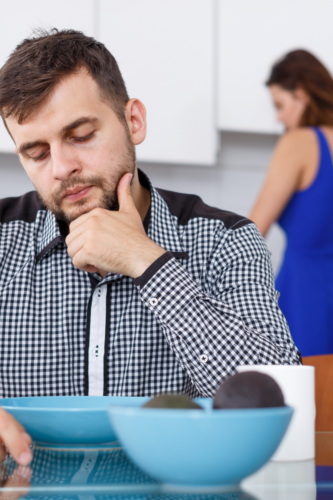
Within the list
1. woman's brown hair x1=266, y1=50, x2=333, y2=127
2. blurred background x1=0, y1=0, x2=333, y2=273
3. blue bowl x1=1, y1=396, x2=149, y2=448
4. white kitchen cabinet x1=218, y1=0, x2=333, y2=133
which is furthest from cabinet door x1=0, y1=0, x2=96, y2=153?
blue bowl x1=1, y1=396, x2=149, y2=448

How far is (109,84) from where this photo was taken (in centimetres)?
121

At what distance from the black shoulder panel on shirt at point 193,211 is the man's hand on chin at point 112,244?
0.23 m

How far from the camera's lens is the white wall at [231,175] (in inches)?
100

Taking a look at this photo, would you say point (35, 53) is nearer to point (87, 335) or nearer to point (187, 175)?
point (87, 335)

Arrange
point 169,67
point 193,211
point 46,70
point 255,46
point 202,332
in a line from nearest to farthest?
point 202,332 → point 46,70 → point 193,211 → point 169,67 → point 255,46

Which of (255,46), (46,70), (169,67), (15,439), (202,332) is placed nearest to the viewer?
(15,439)

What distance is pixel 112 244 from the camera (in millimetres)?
978

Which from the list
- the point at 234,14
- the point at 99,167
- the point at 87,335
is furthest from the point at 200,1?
the point at 87,335

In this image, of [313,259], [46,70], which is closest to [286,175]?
[313,259]

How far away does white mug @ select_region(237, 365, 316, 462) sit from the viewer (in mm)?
566

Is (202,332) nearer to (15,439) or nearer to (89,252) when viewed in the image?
(89,252)

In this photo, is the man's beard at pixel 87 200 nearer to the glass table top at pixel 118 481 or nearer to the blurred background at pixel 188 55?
the glass table top at pixel 118 481

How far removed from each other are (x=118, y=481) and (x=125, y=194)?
0.71 metres

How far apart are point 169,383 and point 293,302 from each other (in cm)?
89
